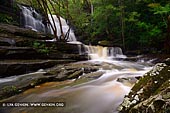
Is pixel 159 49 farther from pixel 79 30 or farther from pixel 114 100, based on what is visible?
pixel 114 100

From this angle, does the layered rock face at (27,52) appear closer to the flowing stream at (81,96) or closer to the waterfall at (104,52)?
the waterfall at (104,52)

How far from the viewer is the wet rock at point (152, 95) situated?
2646 mm

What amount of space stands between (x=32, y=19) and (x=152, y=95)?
1459cm

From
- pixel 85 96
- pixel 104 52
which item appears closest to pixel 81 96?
pixel 85 96

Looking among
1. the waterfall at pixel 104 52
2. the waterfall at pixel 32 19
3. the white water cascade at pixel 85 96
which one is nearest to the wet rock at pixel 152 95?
the white water cascade at pixel 85 96

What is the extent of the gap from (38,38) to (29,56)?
2.21 metres

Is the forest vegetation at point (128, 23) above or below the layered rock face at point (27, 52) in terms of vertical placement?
above

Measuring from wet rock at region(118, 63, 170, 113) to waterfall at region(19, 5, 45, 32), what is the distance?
13.3 m

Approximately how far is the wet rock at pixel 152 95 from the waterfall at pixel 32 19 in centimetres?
1334

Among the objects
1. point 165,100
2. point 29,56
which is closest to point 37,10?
point 29,56

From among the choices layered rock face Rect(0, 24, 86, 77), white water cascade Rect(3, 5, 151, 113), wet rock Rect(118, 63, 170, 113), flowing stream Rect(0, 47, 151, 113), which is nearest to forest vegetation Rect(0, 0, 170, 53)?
layered rock face Rect(0, 24, 86, 77)

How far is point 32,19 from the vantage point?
641 inches

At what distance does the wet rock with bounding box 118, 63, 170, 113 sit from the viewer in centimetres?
265

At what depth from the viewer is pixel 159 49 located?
46.5 ft
